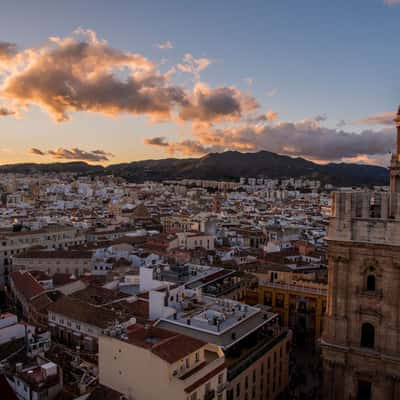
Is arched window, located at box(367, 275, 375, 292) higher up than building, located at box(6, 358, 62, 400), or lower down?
higher up

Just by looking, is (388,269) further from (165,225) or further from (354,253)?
(165,225)

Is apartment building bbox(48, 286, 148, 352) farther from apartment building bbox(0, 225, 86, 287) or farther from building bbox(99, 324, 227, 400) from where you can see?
apartment building bbox(0, 225, 86, 287)

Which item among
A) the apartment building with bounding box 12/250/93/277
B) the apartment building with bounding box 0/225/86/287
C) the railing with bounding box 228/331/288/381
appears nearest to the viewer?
the railing with bounding box 228/331/288/381

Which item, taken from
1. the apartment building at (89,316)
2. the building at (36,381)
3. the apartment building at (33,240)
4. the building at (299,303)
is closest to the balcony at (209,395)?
the apartment building at (89,316)

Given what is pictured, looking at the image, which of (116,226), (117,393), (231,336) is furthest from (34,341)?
(116,226)

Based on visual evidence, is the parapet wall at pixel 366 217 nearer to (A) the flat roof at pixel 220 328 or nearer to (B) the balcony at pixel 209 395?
(A) the flat roof at pixel 220 328

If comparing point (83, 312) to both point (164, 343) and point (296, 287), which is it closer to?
point (164, 343)

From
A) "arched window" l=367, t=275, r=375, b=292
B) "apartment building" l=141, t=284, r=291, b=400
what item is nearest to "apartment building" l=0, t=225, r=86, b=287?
"apartment building" l=141, t=284, r=291, b=400

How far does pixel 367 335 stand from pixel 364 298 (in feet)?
6.53

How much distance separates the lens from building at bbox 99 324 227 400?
2166 cm

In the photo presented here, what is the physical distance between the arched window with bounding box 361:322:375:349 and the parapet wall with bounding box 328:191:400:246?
4384 mm

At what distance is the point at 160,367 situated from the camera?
21.7 metres

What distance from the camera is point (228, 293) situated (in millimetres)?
41719

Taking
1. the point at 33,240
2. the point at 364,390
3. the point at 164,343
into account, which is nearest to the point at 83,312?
the point at 164,343
